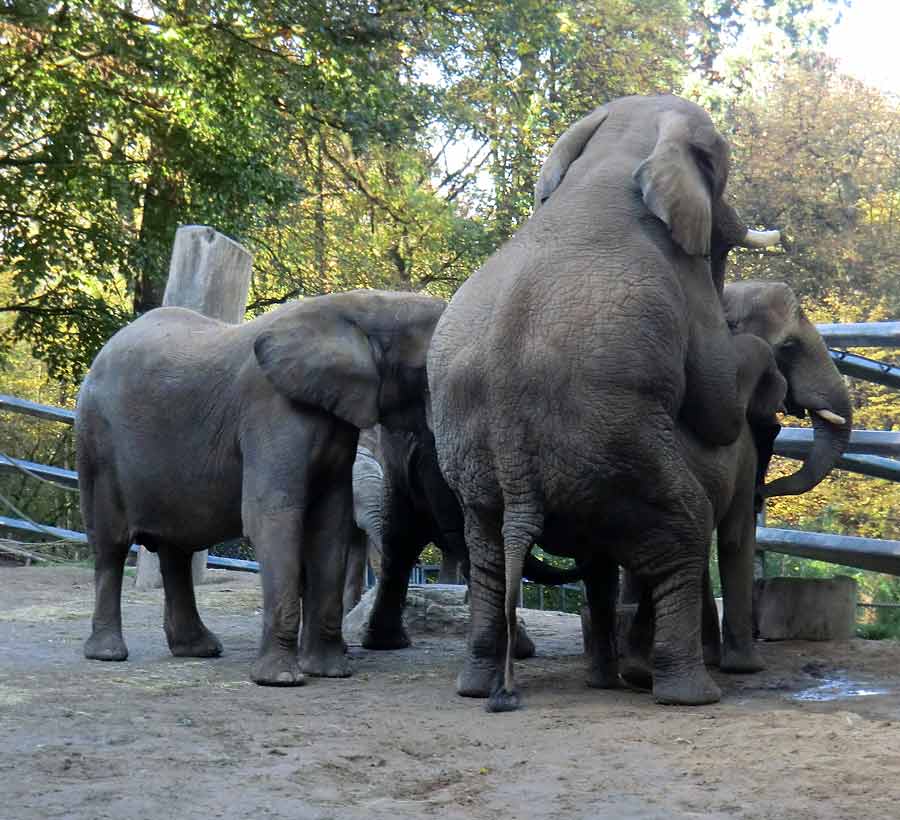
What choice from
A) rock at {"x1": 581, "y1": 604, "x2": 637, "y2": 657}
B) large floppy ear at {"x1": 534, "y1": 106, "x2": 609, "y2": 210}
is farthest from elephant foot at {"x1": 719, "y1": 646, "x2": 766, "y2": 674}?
large floppy ear at {"x1": 534, "y1": 106, "x2": 609, "y2": 210}

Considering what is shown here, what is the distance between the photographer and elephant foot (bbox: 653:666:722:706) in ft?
18.8

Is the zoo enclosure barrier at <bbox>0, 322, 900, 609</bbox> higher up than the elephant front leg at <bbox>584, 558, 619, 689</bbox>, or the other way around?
the zoo enclosure barrier at <bbox>0, 322, 900, 609</bbox>

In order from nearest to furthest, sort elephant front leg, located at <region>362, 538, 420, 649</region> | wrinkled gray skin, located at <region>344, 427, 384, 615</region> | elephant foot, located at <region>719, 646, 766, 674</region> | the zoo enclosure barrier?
elephant foot, located at <region>719, 646, 766, 674</region>, the zoo enclosure barrier, elephant front leg, located at <region>362, 538, 420, 649</region>, wrinkled gray skin, located at <region>344, 427, 384, 615</region>

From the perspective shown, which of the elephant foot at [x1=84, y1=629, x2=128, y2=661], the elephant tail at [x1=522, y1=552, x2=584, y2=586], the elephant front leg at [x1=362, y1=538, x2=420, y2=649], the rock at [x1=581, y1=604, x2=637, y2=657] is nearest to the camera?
the rock at [x1=581, y1=604, x2=637, y2=657]

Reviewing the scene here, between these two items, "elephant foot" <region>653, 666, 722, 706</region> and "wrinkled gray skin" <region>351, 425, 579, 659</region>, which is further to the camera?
"wrinkled gray skin" <region>351, 425, 579, 659</region>

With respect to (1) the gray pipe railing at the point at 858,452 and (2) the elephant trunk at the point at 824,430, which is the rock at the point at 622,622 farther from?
(1) the gray pipe railing at the point at 858,452

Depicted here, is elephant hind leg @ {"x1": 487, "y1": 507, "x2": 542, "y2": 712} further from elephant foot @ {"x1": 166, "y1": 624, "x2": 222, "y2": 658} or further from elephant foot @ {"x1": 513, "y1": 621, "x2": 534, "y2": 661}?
elephant foot @ {"x1": 166, "y1": 624, "x2": 222, "y2": 658}

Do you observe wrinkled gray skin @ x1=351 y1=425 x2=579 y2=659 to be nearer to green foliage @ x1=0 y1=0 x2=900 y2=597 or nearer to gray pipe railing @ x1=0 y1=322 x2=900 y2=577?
gray pipe railing @ x1=0 y1=322 x2=900 y2=577

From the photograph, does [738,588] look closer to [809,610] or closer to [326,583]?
[809,610]

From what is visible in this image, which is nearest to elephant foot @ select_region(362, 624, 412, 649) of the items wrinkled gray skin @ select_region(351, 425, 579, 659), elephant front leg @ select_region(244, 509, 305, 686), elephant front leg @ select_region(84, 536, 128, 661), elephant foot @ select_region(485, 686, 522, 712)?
wrinkled gray skin @ select_region(351, 425, 579, 659)

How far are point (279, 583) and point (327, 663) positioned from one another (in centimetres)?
50

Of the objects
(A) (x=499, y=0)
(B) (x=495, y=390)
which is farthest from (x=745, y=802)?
(A) (x=499, y=0)

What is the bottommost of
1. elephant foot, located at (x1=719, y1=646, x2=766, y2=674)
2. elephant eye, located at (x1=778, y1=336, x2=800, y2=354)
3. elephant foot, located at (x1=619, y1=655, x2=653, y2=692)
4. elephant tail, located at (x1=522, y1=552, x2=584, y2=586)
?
elephant foot, located at (x1=619, y1=655, x2=653, y2=692)

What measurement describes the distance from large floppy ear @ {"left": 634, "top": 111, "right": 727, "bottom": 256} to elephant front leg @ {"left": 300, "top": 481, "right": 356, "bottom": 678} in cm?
192
